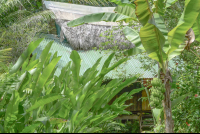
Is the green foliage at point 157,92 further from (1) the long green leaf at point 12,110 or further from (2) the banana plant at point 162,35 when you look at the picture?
(1) the long green leaf at point 12,110

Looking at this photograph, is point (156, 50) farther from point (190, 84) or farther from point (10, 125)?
point (10, 125)

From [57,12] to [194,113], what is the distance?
609 cm

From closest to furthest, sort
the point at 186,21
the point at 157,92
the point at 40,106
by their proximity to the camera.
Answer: the point at 40,106
the point at 157,92
the point at 186,21

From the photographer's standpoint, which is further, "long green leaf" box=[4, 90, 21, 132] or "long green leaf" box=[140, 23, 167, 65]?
"long green leaf" box=[140, 23, 167, 65]

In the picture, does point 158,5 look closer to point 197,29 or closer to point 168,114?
point 197,29

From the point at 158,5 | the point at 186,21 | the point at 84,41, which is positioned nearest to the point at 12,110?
the point at 186,21

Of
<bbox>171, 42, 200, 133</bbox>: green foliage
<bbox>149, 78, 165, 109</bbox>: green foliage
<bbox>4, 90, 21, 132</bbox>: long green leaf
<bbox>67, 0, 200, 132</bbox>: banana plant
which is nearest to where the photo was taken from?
<bbox>4, 90, 21, 132</bbox>: long green leaf

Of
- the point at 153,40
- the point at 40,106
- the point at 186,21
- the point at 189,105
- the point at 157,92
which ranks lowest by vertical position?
the point at 189,105

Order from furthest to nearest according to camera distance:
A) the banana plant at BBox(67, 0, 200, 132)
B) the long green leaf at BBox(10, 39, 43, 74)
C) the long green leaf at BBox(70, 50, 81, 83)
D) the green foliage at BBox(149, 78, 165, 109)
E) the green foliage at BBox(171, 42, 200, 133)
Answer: the green foliage at BBox(171, 42, 200, 133)
the banana plant at BBox(67, 0, 200, 132)
the green foliage at BBox(149, 78, 165, 109)
the long green leaf at BBox(70, 50, 81, 83)
the long green leaf at BBox(10, 39, 43, 74)

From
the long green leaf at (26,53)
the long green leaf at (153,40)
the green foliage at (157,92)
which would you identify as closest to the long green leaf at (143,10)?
the long green leaf at (153,40)

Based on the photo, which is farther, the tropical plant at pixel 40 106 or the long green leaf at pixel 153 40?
the long green leaf at pixel 153 40

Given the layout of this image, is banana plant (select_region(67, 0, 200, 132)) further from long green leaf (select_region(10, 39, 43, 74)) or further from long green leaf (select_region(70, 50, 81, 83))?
long green leaf (select_region(10, 39, 43, 74))

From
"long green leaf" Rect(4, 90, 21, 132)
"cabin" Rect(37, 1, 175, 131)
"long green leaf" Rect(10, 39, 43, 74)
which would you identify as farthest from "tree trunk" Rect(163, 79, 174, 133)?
"cabin" Rect(37, 1, 175, 131)

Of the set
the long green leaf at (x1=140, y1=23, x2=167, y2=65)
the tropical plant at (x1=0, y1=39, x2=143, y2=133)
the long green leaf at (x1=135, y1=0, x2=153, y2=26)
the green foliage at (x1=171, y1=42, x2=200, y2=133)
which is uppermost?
the long green leaf at (x1=135, y1=0, x2=153, y2=26)
